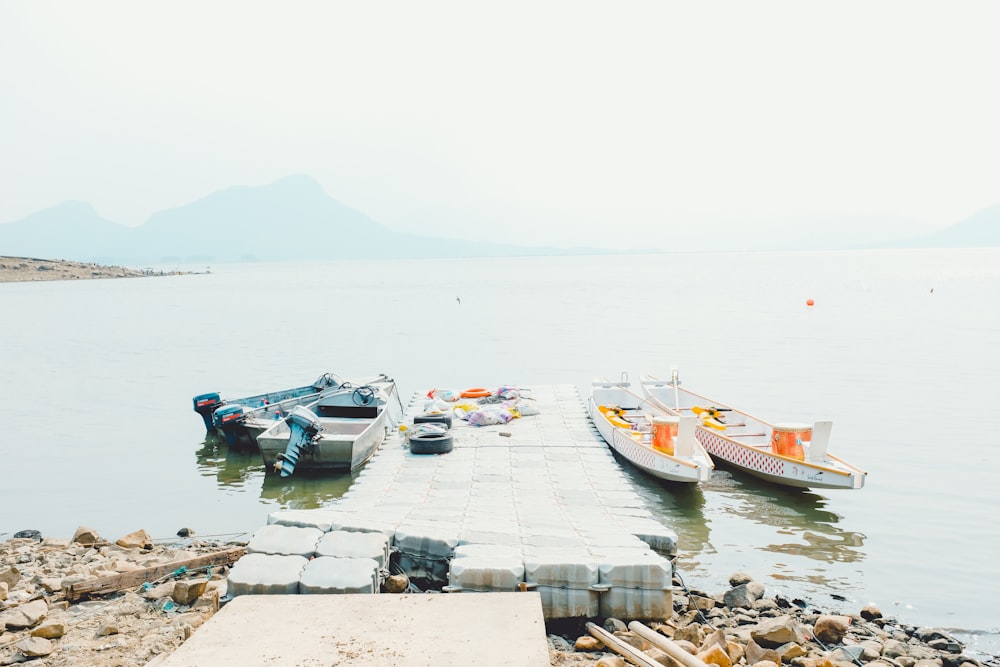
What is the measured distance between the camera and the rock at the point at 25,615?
828 centimetres

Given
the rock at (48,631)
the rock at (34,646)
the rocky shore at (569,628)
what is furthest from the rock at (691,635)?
the rock at (48,631)

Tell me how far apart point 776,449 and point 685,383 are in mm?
15852

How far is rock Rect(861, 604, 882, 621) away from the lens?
9641mm

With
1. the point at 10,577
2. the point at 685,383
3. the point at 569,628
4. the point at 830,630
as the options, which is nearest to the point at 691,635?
the point at 569,628

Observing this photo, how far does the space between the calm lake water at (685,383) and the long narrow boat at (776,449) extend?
1.83 ft

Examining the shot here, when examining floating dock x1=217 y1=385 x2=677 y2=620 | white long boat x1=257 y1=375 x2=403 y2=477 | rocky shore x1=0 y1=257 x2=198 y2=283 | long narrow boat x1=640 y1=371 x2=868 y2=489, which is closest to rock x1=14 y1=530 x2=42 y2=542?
white long boat x1=257 y1=375 x2=403 y2=477

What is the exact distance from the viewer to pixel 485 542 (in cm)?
922

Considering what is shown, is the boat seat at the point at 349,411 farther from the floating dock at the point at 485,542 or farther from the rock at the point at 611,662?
the rock at the point at 611,662

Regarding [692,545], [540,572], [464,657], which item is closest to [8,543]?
[540,572]

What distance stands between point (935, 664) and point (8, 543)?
14270 mm

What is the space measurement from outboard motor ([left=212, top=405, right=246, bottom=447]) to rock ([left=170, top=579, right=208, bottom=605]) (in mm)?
10298

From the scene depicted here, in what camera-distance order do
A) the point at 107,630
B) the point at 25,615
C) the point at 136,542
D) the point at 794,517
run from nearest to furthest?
1. the point at 107,630
2. the point at 25,615
3. the point at 136,542
4. the point at 794,517

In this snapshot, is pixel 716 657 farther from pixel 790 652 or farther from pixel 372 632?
pixel 372 632

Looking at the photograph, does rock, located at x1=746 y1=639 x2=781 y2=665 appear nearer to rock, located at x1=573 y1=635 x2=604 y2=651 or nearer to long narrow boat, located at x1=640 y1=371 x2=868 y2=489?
rock, located at x1=573 y1=635 x2=604 y2=651
